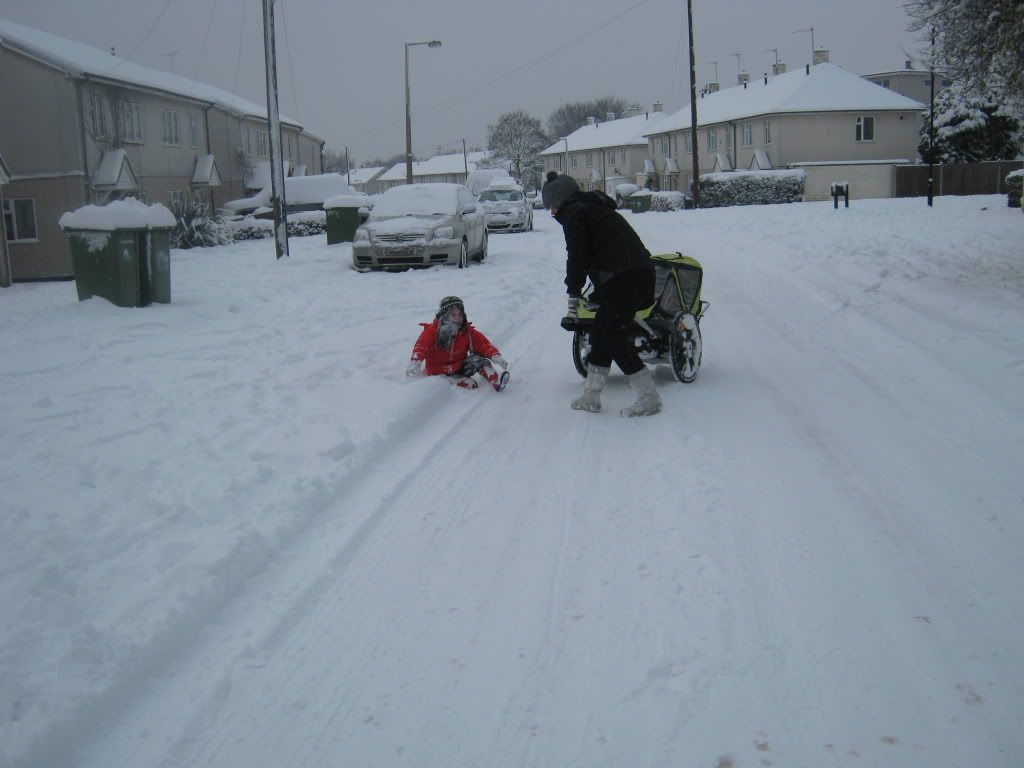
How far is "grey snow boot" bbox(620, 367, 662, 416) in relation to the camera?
6848mm

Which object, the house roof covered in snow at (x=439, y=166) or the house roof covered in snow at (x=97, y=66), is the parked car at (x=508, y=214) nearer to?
the house roof covered in snow at (x=97, y=66)

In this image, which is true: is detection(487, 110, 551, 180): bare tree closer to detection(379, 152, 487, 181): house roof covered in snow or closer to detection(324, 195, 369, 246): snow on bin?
detection(379, 152, 487, 181): house roof covered in snow

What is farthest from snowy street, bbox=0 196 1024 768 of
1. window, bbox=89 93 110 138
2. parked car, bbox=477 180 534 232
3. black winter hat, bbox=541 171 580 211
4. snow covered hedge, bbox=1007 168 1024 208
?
window, bbox=89 93 110 138

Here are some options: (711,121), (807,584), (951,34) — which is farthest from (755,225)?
(711,121)

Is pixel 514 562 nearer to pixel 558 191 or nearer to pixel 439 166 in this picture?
pixel 558 191

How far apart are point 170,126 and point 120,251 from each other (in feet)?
81.2

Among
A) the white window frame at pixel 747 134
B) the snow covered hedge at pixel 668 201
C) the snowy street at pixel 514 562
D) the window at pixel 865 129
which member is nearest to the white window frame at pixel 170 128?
the snow covered hedge at pixel 668 201

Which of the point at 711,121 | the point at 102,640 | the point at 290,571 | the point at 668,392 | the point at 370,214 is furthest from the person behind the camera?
the point at 711,121

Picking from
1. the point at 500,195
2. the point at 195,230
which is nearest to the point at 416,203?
the point at 195,230

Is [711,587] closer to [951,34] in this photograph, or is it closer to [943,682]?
[943,682]

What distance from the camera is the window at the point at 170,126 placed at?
112 feet

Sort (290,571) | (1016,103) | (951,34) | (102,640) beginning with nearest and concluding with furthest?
1. (102,640)
2. (290,571)
3. (951,34)
4. (1016,103)

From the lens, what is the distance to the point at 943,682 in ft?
10.9

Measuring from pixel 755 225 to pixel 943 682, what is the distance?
22.4m
